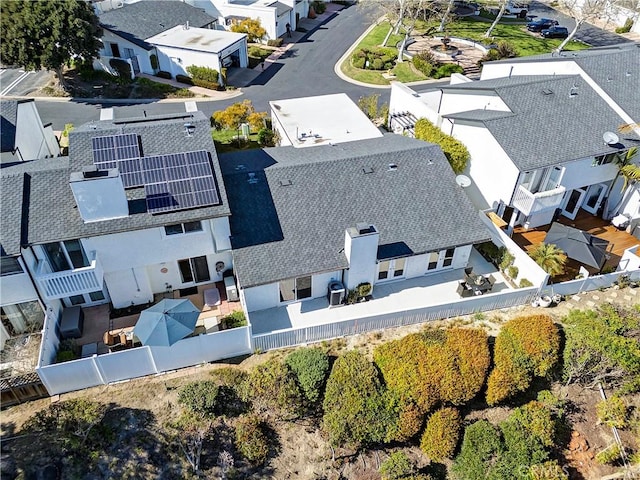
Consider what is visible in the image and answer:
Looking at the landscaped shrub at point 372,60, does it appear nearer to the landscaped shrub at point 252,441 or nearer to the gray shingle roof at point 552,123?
the gray shingle roof at point 552,123

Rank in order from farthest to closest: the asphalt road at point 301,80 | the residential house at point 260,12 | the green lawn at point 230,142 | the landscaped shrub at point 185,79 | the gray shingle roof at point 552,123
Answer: the residential house at point 260,12 → the landscaped shrub at point 185,79 → the asphalt road at point 301,80 → the green lawn at point 230,142 → the gray shingle roof at point 552,123

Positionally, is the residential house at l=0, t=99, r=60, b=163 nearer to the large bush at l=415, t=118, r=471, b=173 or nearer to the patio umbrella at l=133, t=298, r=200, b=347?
the patio umbrella at l=133, t=298, r=200, b=347

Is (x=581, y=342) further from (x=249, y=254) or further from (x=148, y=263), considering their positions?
(x=148, y=263)

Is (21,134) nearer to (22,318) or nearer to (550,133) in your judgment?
(22,318)

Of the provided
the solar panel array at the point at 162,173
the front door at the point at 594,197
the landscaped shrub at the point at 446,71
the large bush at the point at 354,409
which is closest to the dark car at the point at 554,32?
the landscaped shrub at the point at 446,71

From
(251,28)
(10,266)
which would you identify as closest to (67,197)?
(10,266)

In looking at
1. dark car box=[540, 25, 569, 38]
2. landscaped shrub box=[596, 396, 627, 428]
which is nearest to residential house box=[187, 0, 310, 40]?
dark car box=[540, 25, 569, 38]

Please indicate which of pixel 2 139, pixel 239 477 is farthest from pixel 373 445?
pixel 2 139
